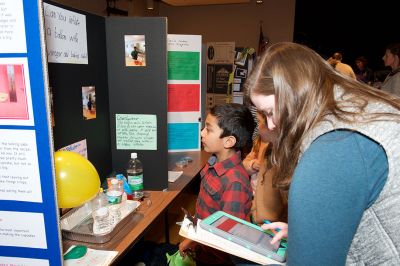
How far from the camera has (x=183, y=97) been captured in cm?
218

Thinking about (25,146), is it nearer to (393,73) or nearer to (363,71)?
(393,73)

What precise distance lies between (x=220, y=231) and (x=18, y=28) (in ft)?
2.60

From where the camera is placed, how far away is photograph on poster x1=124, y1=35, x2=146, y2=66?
4.79 ft

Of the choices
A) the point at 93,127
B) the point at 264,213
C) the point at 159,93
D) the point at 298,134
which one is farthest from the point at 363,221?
the point at 93,127

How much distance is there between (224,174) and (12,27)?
3.37 feet

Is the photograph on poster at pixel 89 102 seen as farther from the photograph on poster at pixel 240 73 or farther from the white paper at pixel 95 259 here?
the photograph on poster at pixel 240 73

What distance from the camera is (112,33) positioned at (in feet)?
4.87

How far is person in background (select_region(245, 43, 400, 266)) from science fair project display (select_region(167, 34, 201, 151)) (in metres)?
1.44

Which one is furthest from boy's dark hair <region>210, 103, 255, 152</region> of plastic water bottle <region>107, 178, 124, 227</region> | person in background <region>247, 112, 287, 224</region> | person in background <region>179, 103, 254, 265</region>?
plastic water bottle <region>107, 178, 124, 227</region>

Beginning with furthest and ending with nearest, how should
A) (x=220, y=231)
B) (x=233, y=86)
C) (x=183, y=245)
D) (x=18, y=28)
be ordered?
(x=233, y=86), (x=183, y=245), (x=220, y=231), (x=18, y=28)

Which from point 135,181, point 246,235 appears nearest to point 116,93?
point 135,181

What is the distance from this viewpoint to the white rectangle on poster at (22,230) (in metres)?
0.85

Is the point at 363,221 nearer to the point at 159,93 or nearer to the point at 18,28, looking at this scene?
the point at 18,28

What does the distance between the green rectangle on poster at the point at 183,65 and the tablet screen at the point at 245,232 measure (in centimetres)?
127
